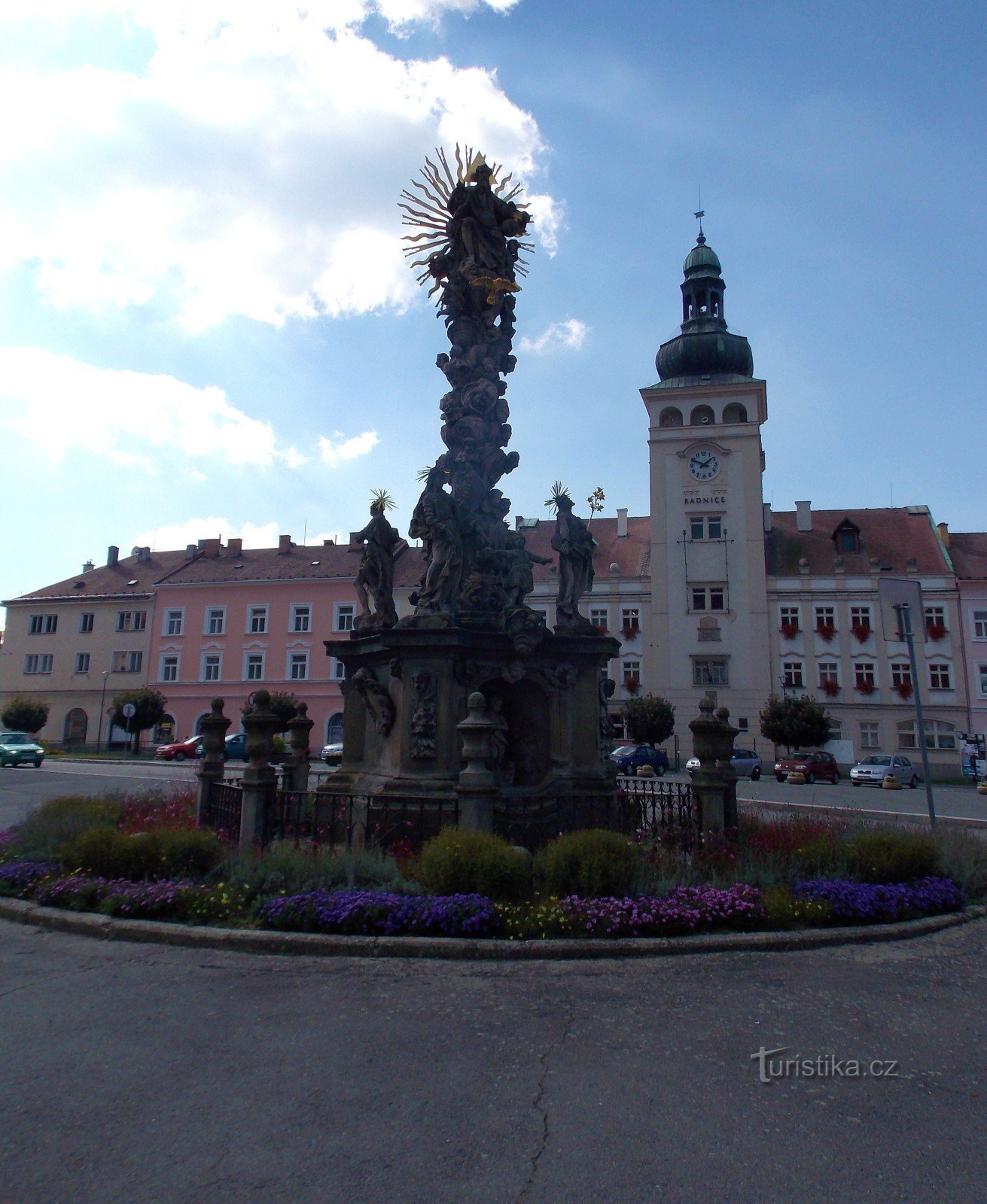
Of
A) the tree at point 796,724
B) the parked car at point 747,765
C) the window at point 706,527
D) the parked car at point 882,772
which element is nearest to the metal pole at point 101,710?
the parked car at point 747,765

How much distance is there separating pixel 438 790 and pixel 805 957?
477 centimetres

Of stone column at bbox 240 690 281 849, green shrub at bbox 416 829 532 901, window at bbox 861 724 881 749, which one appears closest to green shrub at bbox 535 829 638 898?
green shrub at bbox 416 829 532 901

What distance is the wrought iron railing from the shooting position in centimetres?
1082

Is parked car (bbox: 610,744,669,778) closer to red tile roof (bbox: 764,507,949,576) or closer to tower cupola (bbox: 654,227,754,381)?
red tile roof (bbox: 764,507,949,576)

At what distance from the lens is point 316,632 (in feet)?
175

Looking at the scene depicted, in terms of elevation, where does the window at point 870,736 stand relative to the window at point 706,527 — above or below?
below

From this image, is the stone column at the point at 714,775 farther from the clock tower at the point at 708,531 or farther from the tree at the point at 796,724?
the clock tower at the point at 708,531

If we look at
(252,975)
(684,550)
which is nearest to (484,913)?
(252,975)

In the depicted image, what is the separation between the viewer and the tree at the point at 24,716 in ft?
157

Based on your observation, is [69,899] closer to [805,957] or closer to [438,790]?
[438,790]

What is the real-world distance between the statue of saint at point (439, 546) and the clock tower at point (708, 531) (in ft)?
127

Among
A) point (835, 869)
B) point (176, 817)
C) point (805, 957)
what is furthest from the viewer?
point (176, 817)

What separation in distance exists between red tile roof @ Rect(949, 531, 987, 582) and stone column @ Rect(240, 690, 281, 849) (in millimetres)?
48125

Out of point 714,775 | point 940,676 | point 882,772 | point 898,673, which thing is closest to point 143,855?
point 714,775
